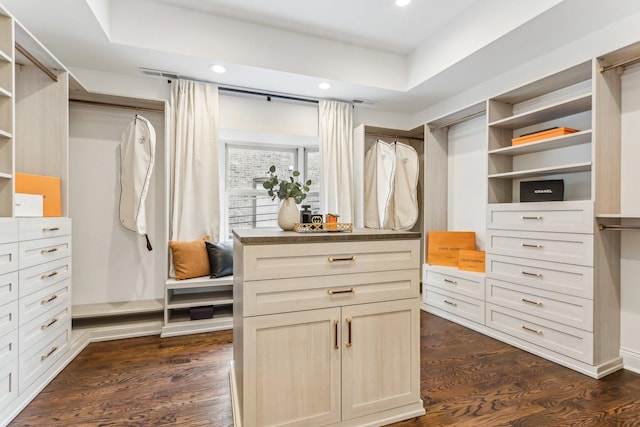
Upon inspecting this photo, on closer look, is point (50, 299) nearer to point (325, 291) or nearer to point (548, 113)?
point (325, 291)

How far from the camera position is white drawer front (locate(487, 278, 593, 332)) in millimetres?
2152

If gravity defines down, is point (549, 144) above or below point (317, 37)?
below

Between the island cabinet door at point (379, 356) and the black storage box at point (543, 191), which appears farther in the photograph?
the black storage box at point (543, 191)

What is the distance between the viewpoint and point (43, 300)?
6.57ft

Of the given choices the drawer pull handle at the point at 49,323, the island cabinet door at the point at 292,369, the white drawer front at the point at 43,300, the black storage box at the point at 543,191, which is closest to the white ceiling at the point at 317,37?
the black storage box at the point at 543,191

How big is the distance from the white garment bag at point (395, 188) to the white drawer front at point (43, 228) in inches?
117

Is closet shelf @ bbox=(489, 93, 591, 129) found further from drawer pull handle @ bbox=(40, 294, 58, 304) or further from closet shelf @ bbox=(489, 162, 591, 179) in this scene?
drawer pull handle @ bbox=(40, 294, 58, 304)

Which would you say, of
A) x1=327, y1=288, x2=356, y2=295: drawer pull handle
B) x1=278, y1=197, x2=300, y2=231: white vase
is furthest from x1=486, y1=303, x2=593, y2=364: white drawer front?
x1=278, y1=197, x2=300, y2=231: white vase

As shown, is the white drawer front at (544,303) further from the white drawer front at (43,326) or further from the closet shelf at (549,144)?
the white drawer front at (43,326)

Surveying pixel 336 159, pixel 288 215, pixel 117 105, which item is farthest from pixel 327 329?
pixel 117 105

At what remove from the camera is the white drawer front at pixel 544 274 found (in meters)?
2.15

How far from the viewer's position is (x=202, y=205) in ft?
10.5

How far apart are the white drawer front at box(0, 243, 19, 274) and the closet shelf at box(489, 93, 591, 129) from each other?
356 centimetres

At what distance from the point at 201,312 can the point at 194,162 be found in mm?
1499
